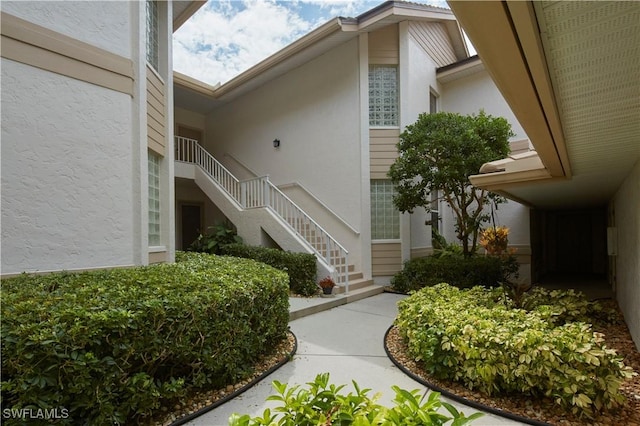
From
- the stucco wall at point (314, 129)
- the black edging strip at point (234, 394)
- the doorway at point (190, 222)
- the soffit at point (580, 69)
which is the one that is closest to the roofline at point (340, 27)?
the stucco wall at point (314, 129)

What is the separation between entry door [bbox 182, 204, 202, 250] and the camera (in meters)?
11.9

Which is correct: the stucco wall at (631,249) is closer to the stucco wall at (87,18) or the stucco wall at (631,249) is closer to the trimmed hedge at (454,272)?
the trimmed hedge at (454,272)

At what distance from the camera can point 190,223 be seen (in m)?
12.2

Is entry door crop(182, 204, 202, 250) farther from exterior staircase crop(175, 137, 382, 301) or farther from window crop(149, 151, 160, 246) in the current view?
window crop(149, 151, 160, 246)

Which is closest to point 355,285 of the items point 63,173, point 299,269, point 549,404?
point 299,269

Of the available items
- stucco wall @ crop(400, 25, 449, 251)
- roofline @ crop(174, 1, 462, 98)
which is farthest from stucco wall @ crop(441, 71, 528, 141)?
roofline @ crop(174, 1, 462, 98)

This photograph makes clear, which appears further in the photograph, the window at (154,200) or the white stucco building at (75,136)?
the window at (154,200)

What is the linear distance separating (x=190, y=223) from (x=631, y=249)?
1186 cm

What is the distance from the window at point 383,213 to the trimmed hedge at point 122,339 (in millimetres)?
5547

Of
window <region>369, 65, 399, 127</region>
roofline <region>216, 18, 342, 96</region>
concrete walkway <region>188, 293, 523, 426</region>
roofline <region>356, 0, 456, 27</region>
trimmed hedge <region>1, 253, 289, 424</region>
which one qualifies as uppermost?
roofline <region>356, 0, 456, 27</region>

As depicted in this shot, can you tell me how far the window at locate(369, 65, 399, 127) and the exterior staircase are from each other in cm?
343

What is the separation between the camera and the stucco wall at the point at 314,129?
29.0 feet

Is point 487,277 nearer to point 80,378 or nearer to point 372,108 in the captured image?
point 372,108

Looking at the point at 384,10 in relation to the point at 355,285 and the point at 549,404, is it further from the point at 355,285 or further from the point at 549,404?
the point at 549,404
